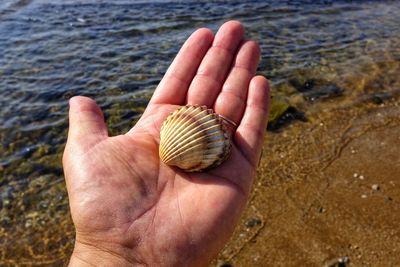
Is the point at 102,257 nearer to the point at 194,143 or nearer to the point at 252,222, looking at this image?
the point at 194,143

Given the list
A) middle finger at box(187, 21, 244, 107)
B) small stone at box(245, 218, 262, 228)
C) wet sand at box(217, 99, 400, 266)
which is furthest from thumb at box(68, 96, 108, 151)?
small stone at box(245, 218, 262, 228)

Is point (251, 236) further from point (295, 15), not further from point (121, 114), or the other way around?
point (295, 15)

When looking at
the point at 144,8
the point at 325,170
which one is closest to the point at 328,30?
the point at 144,8

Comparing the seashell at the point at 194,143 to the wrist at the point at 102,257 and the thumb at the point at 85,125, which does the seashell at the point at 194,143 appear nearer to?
the thumb at the point at 85,125

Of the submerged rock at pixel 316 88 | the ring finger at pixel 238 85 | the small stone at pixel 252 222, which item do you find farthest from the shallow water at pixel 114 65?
the ring finger at pixel 238 85

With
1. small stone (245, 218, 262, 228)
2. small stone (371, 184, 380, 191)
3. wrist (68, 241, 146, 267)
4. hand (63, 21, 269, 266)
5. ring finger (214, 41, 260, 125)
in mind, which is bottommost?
small stone (245, 218, 262, 228)

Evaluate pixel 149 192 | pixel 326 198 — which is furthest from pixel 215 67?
pixel 326 198

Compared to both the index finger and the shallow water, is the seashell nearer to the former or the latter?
the index finger

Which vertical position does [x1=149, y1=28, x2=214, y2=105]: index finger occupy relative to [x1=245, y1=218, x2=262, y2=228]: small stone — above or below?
above
